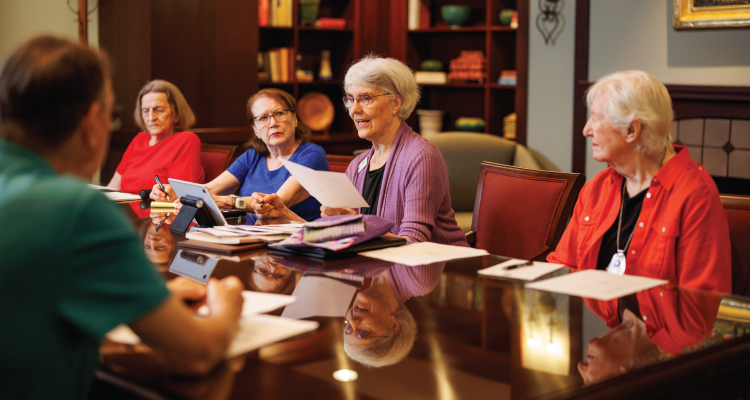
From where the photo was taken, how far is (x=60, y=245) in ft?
2.59

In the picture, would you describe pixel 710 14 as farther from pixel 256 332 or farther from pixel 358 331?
pixel 256 332

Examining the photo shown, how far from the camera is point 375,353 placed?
108 centimetres

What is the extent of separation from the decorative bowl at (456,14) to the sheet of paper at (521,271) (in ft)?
13.4

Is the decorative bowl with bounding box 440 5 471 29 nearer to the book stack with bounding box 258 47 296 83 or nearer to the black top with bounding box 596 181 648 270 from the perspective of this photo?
the book stack with bounding box 258 47 296 83

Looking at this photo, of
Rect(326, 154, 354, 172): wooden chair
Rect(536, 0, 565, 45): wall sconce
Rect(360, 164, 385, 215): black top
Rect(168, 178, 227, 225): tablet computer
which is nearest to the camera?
Rect(168, 178, 227, 225): tablet computer

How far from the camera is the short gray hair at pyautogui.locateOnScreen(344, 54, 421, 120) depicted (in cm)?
250

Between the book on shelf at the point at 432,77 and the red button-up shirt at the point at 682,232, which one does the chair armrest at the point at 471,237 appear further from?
the book on shelf at the point at 432,77

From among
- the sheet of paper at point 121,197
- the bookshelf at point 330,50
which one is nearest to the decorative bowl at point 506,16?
the bookshelf at point 330,50

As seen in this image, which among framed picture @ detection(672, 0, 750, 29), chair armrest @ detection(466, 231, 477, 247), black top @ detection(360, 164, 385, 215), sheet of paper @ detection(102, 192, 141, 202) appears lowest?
chair armrest @ detection(466, 231, 477, 247)

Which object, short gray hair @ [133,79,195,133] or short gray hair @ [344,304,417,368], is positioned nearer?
short gray hair @ [344,304,417,368]

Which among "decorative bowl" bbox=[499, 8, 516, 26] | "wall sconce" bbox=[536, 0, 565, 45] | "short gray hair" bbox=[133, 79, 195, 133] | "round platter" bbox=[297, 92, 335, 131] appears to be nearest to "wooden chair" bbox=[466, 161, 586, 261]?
"short gray hair" bbox=[133, 79, 195, 133]

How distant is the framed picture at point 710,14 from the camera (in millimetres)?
3863

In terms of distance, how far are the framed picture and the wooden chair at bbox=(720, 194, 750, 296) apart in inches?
97.2

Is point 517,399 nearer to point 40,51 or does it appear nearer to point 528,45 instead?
point 40,51
